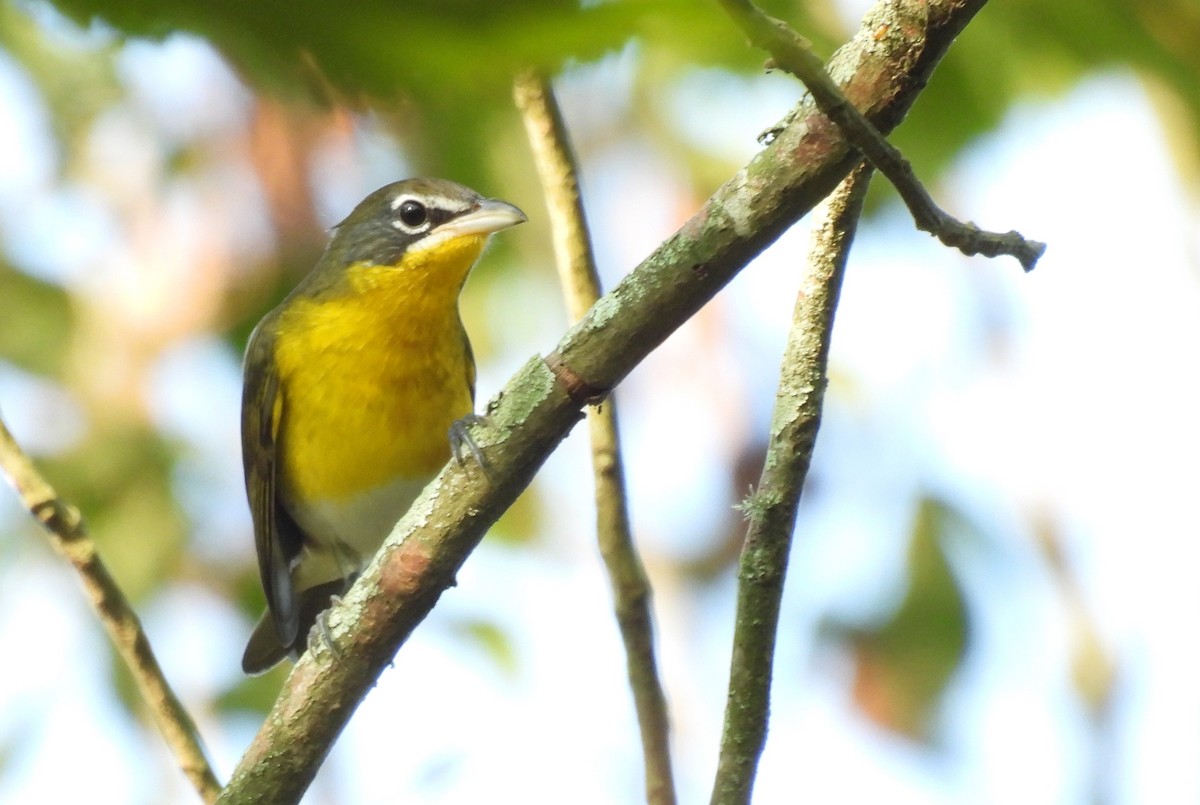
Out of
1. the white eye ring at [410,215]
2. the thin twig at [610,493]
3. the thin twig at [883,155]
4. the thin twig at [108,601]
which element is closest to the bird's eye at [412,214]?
the white eye ring at [410,215]

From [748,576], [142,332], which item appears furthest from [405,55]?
[142,332]

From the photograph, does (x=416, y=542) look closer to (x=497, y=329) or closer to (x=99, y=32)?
(x=99, y=32)

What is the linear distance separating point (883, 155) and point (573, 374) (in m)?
0.84

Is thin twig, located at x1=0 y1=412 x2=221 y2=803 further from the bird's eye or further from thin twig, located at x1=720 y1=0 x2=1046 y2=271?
thin twig, located at x1=720 y1=0 x2=1046 y2=271

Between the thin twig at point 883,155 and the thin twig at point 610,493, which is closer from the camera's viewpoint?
the thin twig at point 883,155

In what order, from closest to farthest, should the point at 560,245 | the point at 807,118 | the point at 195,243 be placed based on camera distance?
the point at 807,118
the point at 560,245
the point at 195,243

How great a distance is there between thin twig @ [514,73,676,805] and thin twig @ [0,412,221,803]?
1459 mm

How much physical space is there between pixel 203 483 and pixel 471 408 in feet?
7.99

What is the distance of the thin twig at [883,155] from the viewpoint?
1.32m

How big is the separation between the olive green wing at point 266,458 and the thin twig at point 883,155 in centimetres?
464

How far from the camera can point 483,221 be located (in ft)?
19.6

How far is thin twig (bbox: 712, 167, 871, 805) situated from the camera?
3.17 metres

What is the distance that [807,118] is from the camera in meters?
2.50

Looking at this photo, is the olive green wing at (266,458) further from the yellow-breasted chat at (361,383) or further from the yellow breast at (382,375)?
the yellow breast at (382,375)
